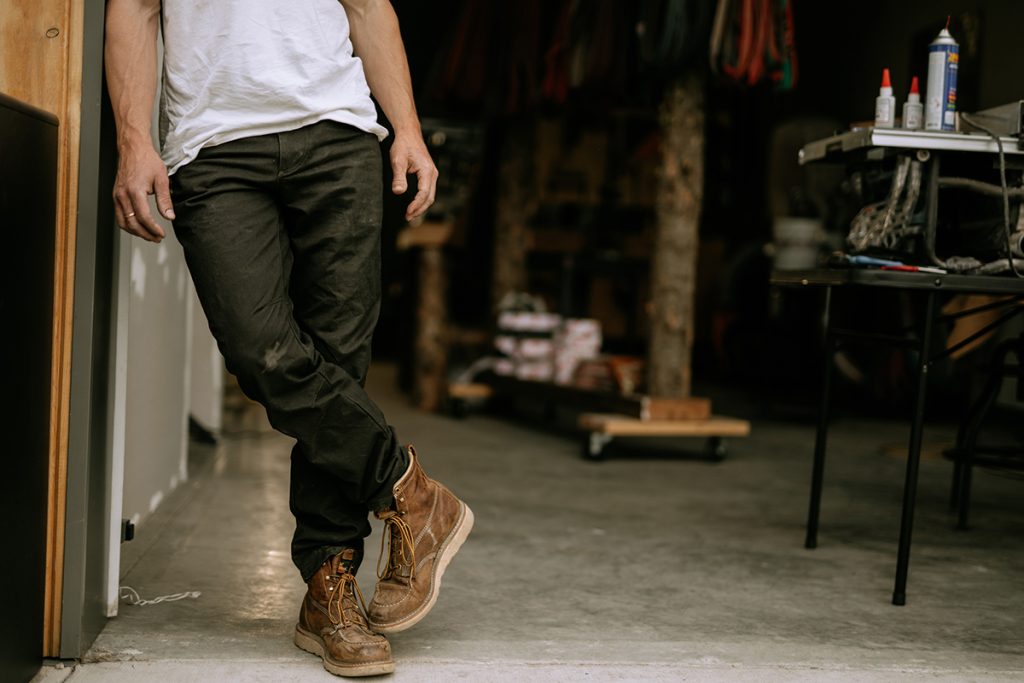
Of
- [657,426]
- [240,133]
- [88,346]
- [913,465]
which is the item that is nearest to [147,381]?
[88,346]

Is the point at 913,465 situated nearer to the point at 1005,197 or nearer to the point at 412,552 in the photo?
the point at 1005,197

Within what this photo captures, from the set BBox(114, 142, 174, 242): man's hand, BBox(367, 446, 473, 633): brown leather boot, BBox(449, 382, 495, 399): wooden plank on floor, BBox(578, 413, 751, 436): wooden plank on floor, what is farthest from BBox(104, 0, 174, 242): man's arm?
BBox(449, 382, 495, 399): wooden plank on floor

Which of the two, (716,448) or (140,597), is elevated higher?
(140,597)

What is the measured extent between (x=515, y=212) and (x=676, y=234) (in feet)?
5.69

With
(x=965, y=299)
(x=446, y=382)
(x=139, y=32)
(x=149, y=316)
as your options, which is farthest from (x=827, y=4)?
(x=139, y=32)

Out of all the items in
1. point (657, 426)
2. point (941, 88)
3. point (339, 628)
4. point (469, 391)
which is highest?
point (941, 88)

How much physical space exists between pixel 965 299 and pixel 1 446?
3428 mm

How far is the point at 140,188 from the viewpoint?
6.68 feet

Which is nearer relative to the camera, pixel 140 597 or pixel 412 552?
pixel 412 552

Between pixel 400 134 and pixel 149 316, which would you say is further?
pixel 149 316

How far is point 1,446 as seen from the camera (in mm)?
1896

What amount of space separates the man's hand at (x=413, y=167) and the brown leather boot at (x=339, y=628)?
682mm

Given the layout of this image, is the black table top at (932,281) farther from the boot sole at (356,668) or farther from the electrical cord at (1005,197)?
the boot sole at (356,668)

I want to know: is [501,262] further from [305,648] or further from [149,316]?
[305,648]
